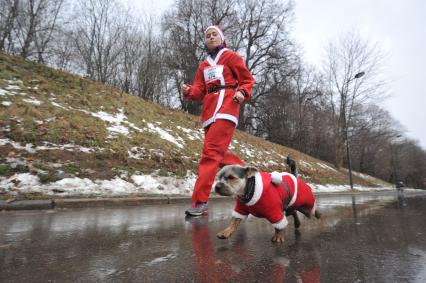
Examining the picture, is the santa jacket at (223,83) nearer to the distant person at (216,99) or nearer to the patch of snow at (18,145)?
the distant person at (216,99)

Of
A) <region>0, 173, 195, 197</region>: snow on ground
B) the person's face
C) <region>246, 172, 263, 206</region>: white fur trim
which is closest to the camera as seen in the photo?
<region>246, 172, 263, 206</region>: white fur trim

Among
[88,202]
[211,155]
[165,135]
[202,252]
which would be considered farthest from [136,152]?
[202,252]

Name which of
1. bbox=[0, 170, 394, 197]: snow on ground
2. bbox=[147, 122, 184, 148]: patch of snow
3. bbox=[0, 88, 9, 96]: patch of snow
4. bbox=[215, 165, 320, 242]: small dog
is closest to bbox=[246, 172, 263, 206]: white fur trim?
bbox=[215, 165, 320, 242]: small dog

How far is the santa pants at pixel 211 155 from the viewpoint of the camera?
3990 millimetres

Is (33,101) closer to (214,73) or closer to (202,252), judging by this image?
(214,73)

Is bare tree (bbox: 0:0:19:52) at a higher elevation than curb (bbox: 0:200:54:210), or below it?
higher

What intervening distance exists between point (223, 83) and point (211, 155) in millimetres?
1019

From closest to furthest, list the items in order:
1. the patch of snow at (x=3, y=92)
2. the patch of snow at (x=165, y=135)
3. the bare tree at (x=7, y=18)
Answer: the patch of snow at (x=3, y=92)
the patch of snow at (x=165, y=135)
the bare tree at (x=7, y=18)

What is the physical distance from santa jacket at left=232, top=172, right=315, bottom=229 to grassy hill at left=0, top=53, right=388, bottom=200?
5.01 m

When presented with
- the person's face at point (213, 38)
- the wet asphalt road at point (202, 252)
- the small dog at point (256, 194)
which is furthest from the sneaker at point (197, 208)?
the person's face at point (213, 38)

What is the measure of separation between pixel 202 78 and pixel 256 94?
30.0 metres

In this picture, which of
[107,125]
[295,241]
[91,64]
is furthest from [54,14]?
[295,241]

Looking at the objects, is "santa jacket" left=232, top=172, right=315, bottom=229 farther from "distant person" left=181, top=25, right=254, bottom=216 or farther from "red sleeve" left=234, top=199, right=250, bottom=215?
"distant person" left=181, top=25, right=254, bottom=216

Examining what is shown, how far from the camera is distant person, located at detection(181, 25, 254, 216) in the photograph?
403 cm
